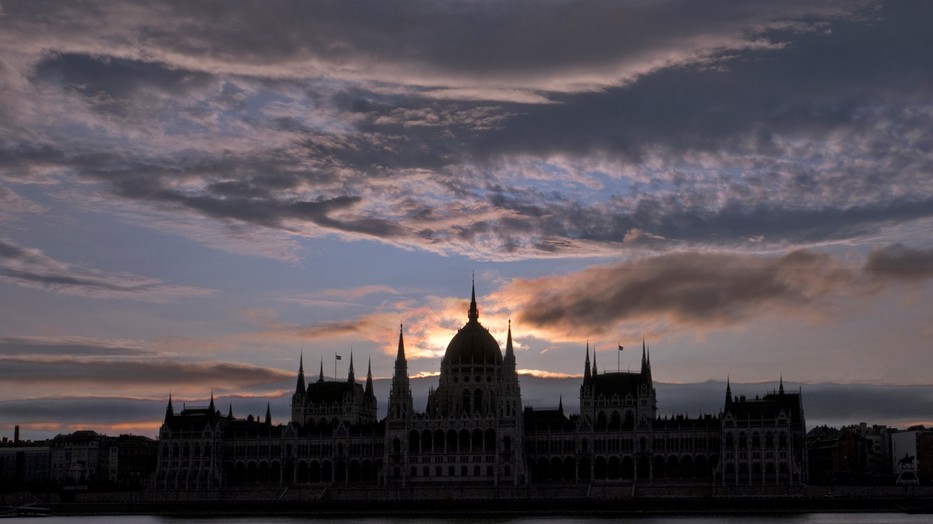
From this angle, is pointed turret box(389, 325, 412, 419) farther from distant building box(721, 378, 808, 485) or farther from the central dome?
distant building box(721, 378, 808, 485)

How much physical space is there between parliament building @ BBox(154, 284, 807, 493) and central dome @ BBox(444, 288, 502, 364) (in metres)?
0.18

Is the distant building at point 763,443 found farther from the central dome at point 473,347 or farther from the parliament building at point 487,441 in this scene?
the central dome at point 473,347

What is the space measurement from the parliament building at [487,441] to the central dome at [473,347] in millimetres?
176

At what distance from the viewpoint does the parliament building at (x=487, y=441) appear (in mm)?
152250

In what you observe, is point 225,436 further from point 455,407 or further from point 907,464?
point 907,464

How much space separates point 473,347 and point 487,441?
1643 centimetres

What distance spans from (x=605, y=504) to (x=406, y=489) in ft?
88.9

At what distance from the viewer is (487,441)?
161 metres

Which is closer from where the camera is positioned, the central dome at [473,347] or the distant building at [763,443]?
the distant building at [763,443]

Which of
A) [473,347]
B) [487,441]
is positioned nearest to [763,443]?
[487,441]

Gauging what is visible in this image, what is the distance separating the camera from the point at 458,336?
176 meters

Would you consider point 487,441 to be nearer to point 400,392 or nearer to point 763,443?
point 400,392

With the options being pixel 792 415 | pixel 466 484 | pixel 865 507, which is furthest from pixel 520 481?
pixel 865 507

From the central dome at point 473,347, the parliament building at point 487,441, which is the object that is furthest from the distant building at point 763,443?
the central dome at point 473,347
